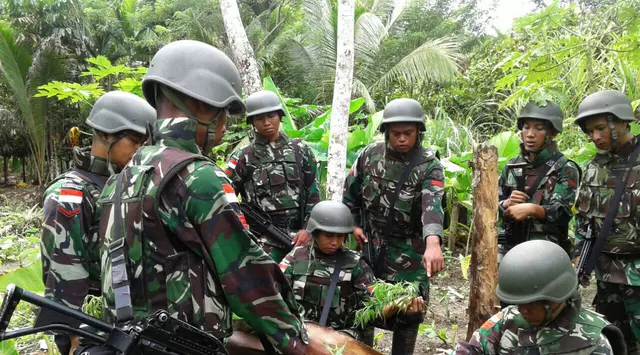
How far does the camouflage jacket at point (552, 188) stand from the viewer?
481cm

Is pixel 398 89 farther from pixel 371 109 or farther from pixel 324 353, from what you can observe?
pixel 324 353

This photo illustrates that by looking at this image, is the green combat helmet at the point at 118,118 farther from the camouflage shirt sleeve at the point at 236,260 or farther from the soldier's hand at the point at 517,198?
the soldier's hand at the point at 517,198

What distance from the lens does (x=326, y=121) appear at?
8.88 metres

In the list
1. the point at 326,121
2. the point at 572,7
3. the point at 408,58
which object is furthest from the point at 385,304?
the point at 408,58

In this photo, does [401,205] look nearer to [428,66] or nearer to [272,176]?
[272,176]

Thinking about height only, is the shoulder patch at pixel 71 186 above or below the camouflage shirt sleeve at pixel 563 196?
above

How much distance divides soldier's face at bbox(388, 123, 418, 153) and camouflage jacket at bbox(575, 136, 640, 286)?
1.49m

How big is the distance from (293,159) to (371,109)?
790cm

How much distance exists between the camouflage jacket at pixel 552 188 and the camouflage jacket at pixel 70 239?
3600 millimetres

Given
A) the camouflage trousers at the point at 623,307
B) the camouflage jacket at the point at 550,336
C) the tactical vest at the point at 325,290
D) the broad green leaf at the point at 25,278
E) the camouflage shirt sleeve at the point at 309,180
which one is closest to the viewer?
the camouflage jacket at the point at 550,336

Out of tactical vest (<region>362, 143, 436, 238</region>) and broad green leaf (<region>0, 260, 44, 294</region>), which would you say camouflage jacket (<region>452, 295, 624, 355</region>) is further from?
broad green leaf (<region>0, 260, 44, 294</region>)

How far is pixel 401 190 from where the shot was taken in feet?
15.3

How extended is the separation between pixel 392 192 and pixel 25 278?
3098 millimetres

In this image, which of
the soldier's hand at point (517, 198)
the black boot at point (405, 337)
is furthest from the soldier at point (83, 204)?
the soldier's hand at point (517, 198)
